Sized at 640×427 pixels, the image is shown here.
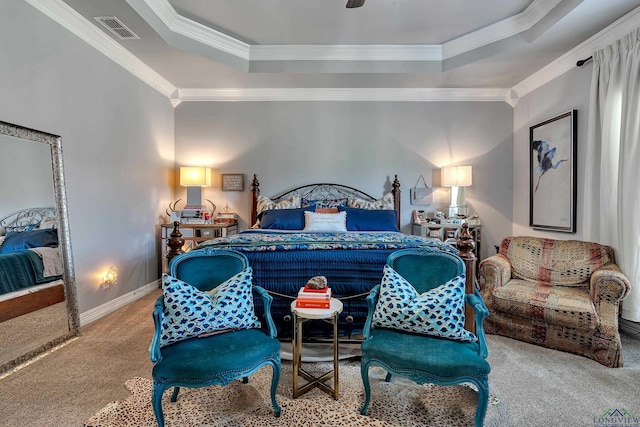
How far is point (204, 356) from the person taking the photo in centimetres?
161

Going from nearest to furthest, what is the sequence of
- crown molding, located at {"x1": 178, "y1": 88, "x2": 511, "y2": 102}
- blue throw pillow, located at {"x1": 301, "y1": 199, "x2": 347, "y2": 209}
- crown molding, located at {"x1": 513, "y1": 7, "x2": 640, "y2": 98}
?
crown molding, located at {"x1": 513, "y1": 7, "x2": 640, "y2": 98} < blue throw pillow, located at {"x1": 301, "y1": 199, "x2": 347, "y2": 209} < crown molding, located at {"x1": 178, "y1": 88, "x2": 511, "y2": 102}

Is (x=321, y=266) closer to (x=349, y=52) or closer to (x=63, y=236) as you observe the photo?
(x=63, y=236)

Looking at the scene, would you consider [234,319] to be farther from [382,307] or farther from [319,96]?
[319,96]

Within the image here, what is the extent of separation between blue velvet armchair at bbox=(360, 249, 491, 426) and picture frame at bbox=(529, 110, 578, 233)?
8.23 feet

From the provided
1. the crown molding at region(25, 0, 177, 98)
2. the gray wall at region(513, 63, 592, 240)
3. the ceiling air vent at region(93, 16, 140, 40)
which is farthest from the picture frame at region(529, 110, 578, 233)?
the crown molding at region(25, 0, 177, 98)

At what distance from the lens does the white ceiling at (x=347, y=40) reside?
9.91ft

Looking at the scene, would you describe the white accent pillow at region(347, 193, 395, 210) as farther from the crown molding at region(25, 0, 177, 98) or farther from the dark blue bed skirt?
the crown molding at region(25, 0, 177, 98)

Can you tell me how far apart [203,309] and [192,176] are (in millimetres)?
2981

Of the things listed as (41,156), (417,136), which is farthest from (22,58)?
(417,136)

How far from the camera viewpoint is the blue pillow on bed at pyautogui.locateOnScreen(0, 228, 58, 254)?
7.54 feet

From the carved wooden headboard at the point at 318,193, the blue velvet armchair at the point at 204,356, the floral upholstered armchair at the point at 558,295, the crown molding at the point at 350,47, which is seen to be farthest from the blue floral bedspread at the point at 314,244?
the crown molding at the point at 350,47

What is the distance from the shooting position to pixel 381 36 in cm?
368

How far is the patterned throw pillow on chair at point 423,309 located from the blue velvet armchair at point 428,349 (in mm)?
34

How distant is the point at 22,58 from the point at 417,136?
171 inches
